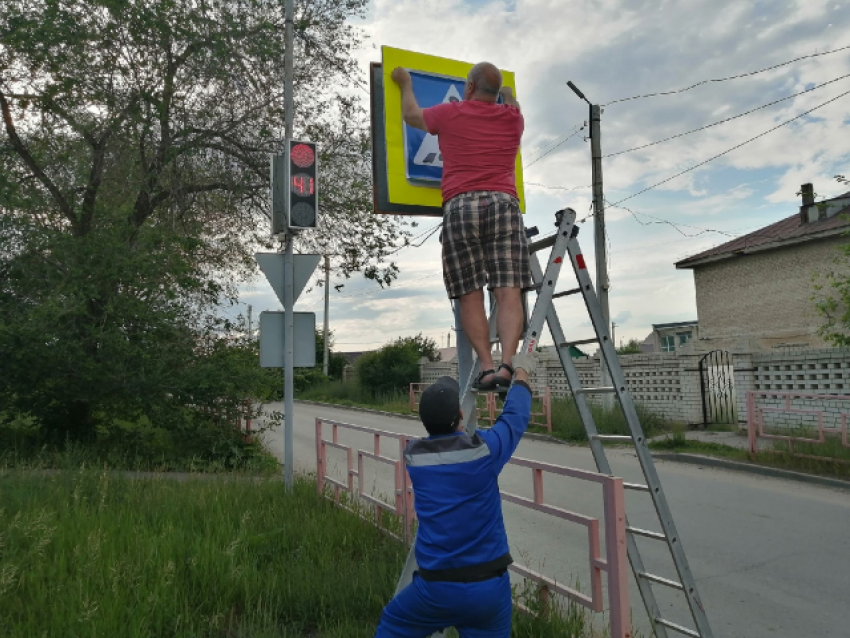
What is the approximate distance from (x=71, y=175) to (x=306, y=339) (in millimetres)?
6459

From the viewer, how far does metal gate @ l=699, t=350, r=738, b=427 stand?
1583 centimetres

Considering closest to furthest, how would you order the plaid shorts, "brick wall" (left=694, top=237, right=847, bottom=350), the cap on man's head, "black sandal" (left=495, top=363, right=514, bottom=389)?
the cap on man's head < "black sandal" (left=495, top=363, right=514, bottom=389) < the plaid shorts < "brick wall" (left=694, top=237, right=847, bottom=350)

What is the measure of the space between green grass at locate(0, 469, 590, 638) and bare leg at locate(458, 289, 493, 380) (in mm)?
1635

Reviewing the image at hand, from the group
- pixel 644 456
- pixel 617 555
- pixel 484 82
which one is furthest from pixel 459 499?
pixel 484 82

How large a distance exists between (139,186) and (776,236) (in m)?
22.8

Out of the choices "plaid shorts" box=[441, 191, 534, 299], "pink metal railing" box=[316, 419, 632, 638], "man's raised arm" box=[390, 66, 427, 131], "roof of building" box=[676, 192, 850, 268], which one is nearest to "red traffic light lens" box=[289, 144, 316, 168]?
"pink metal railing" box=[316, 419, 632, 638]

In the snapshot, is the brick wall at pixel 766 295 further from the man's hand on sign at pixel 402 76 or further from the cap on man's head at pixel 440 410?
the cap on man's head at pixel 440 410

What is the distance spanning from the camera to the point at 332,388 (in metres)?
36.4

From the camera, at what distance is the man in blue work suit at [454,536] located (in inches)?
105

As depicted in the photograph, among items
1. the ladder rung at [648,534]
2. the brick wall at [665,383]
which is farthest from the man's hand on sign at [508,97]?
the brick wall at [665,383]

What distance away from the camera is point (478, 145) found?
3.47 meters

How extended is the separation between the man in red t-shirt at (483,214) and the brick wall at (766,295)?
870 inches

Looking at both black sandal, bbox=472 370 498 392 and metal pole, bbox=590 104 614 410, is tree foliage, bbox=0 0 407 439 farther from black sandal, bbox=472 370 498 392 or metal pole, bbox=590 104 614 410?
black sandal, bbox=472 370 498 392

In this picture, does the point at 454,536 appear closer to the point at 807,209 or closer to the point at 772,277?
the point at 772,277
